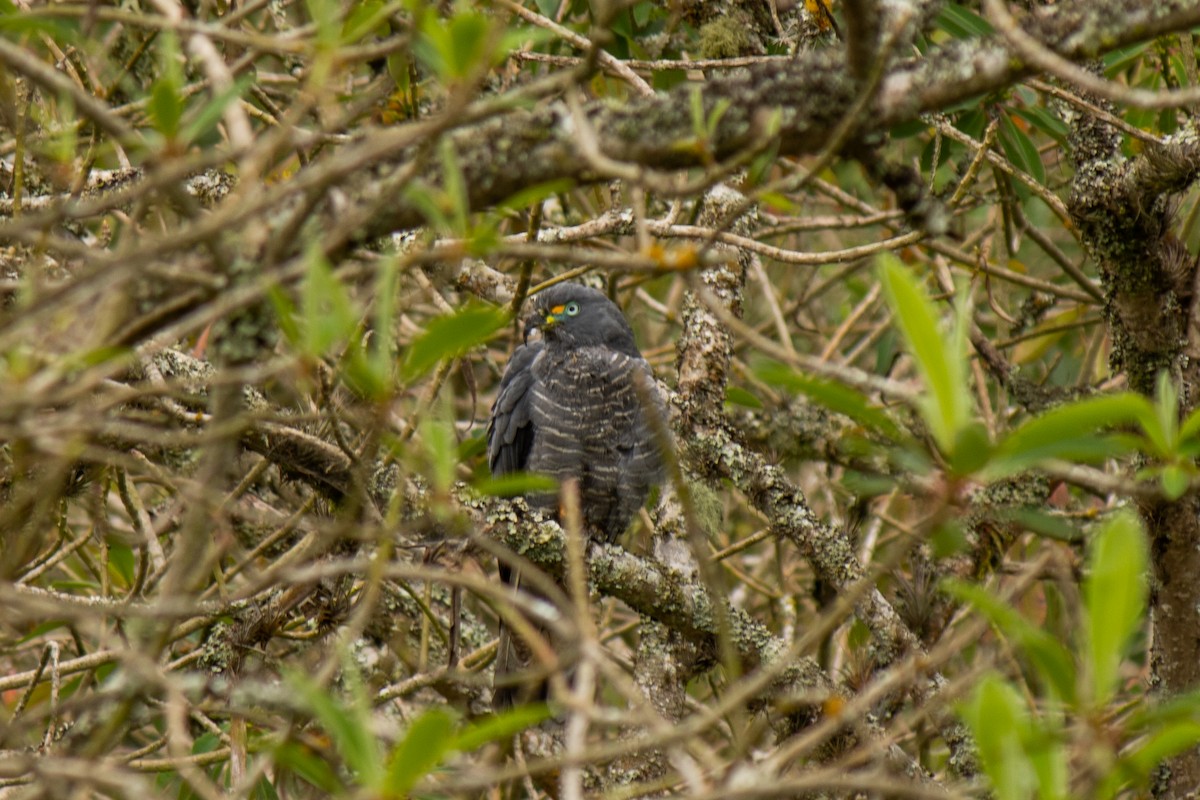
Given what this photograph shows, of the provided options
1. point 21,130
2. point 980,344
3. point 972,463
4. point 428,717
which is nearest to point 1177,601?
point 980,344

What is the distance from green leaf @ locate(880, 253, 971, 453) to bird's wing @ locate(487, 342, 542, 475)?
3.42m

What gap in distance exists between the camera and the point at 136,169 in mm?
3332

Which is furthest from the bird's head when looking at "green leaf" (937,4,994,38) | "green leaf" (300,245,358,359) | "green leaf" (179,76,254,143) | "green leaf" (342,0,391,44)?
"green leaf" (300,245,358,359)

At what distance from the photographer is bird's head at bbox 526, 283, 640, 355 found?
4.75 m

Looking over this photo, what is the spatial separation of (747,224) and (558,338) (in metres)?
1.21

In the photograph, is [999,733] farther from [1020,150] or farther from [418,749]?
[1020,150]

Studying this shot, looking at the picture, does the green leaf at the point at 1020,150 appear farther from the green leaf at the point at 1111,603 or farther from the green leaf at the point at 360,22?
the green leaf at the point at 1111,603

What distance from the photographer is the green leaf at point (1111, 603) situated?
129cm

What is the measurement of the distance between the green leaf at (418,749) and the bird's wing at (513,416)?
3.37 metres

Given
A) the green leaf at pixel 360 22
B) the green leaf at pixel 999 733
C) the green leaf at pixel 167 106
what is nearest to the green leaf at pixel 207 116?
the green leaf at pixel 167 106

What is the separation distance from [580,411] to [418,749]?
3.54 meters

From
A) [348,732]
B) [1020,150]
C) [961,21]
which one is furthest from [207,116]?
[1020,150]

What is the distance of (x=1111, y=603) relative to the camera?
130cm

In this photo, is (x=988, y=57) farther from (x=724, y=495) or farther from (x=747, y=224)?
(x=724, y=495)
